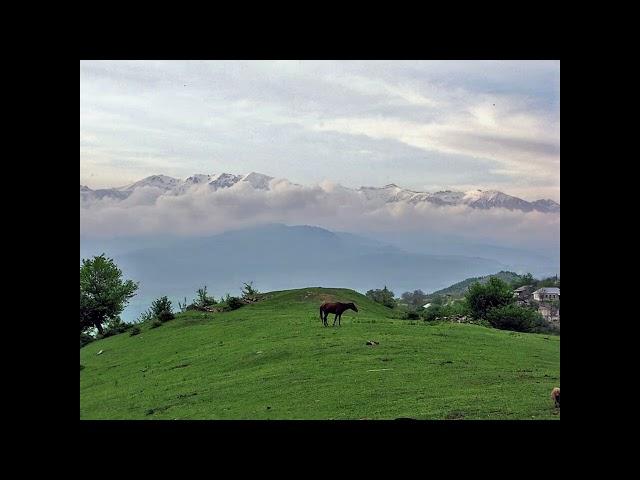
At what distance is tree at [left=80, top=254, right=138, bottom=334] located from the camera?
91.6 feet

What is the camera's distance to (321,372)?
11.6 metres

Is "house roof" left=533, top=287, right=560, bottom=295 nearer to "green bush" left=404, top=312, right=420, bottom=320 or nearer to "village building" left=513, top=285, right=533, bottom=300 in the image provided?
"village building" left=513, top=285, right=533, bottom=300

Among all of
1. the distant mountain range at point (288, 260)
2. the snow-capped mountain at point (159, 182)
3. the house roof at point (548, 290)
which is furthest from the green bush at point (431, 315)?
the distant mountain range at point (288, 260)

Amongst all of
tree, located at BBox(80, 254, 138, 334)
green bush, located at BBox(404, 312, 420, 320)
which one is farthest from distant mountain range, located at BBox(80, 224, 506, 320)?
green bush, located at BBox(404, 312, 420, 320)

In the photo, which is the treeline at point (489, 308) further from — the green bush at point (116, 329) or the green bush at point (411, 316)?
the green bush at point (116, 329)

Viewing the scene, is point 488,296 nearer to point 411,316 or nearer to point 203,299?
point 411,316

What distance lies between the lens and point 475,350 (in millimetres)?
13234

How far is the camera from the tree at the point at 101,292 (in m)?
27.9

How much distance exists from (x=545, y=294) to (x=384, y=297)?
9.44 metres

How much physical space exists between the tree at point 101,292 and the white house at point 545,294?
19.3m
